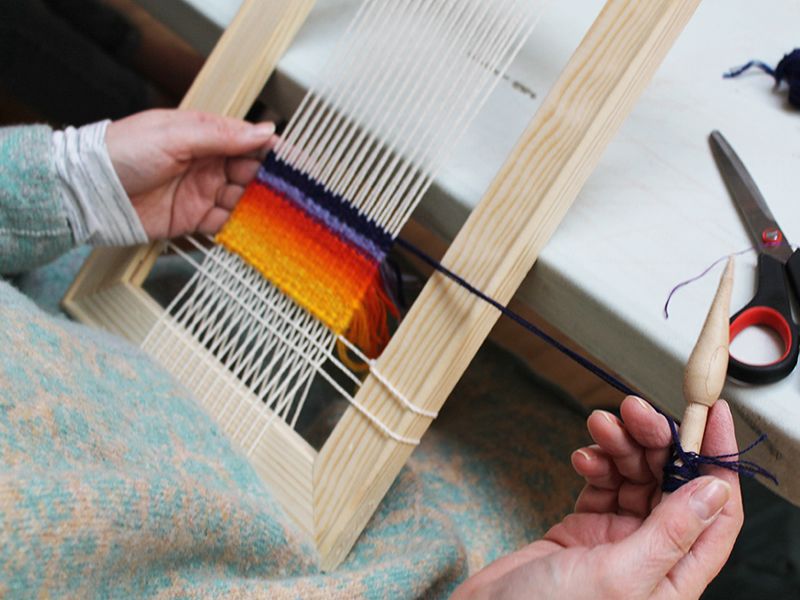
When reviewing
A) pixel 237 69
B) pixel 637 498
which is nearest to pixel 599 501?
pixel 637 498

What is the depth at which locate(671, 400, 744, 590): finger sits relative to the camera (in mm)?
516

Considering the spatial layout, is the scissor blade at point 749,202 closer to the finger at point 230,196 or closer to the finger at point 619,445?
the finger at point 619,445

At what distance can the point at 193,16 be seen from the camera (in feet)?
3.02

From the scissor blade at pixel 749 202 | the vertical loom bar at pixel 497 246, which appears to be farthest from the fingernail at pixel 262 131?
the scissor blade at pixel 749 202

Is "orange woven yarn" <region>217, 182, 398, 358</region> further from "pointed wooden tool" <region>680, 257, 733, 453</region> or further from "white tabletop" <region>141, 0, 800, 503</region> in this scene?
"pointed wooden tool" <region>680, 257, 733, 453</region>

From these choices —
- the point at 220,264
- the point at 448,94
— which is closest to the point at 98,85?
the point at 220,264

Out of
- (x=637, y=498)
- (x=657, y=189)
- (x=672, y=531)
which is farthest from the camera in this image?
(x=657, y=189)

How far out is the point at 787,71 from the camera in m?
0.80

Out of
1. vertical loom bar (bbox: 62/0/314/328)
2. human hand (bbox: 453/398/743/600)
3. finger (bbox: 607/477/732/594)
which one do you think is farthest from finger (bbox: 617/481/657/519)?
vertical loom bar (bbox: 62/0/314/328)

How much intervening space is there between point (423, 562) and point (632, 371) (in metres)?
0.24

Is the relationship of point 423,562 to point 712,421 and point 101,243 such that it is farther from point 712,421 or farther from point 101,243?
point 101,243

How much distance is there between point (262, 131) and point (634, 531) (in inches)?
21.3

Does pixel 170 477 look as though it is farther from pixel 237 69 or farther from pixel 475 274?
pixel 237 69

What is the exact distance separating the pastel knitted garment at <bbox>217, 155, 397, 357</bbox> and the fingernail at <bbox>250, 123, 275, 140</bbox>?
2cm
